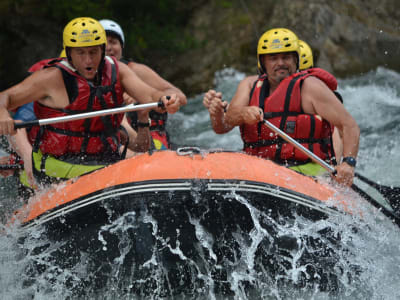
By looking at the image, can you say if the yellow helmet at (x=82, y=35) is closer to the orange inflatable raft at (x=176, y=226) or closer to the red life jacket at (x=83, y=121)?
the red life jacket at (x=83, y=121)

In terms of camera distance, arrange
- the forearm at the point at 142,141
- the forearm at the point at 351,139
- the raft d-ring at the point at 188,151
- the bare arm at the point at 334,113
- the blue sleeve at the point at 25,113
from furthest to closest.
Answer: the blue sleeve at the point at 25,113 → the forearm at the point at 142,141 → the forearm at the point at 351,139 → the bare arm at the point at 334,113 → the raft d-ring at the point at 188,151

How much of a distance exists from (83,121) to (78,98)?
183 mm

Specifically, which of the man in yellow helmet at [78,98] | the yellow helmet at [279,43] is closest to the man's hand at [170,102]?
the man in yellow helmet at [78,98]

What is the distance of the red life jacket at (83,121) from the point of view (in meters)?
3.99

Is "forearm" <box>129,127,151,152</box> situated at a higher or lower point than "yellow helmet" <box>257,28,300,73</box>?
lower

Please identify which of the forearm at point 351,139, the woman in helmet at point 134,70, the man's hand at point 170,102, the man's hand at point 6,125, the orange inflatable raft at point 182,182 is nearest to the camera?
the orange inflatable raft at point 182,182

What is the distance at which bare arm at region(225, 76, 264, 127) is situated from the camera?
3963 mm

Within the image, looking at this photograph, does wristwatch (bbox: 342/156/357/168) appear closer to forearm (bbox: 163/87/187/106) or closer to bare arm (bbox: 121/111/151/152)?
forearm (bbox: 163/87/187/106)

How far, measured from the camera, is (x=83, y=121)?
160 inches

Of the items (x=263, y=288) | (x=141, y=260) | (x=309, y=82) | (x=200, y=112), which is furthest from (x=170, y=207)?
(x=200, y=112)

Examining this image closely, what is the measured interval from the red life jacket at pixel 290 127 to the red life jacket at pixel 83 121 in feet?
3.61

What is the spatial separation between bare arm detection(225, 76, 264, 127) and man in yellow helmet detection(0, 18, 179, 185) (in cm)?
56

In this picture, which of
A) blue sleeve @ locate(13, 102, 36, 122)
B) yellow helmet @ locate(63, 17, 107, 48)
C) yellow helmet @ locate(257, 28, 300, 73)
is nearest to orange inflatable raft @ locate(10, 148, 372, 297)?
yellow helmet @ locate(63, 17, 107, 48)

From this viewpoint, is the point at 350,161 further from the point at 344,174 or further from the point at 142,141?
the point at 142,141
